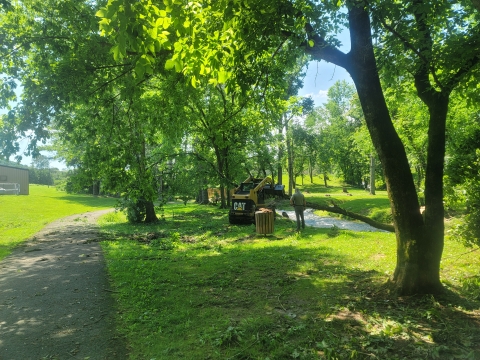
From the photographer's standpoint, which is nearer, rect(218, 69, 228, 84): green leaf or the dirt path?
the dirt path

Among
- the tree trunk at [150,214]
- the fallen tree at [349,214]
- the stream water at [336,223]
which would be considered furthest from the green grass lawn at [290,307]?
the tree trunk at [150,214]

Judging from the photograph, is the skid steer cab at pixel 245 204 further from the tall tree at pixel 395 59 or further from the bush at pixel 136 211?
the tall tree at pixel 395 59

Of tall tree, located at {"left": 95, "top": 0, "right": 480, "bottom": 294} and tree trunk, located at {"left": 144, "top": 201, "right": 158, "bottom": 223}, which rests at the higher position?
tall tree, located at {"left": 95, "top": 0, "right": 480, "bottom": 294}

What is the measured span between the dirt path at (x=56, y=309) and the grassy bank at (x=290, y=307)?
1.17 feet

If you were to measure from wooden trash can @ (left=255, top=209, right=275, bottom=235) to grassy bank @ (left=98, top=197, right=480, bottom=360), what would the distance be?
3.95 m

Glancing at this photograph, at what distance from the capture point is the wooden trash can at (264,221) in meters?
14.9

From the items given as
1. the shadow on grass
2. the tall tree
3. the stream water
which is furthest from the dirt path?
the shadow on grass

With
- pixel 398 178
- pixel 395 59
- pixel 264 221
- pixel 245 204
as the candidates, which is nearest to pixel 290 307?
pixel 398 178

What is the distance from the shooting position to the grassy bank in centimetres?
420

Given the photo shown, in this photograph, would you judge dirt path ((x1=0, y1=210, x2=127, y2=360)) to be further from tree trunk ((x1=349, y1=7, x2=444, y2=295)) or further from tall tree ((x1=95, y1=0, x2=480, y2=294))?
tree trunk ((x1=349, y1=7, x2=444, y2=295))

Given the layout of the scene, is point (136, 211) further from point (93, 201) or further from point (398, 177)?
point (93, 201)

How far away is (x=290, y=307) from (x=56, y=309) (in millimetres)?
4114

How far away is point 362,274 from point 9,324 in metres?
6.79

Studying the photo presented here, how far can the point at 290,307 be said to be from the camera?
5.79 m
